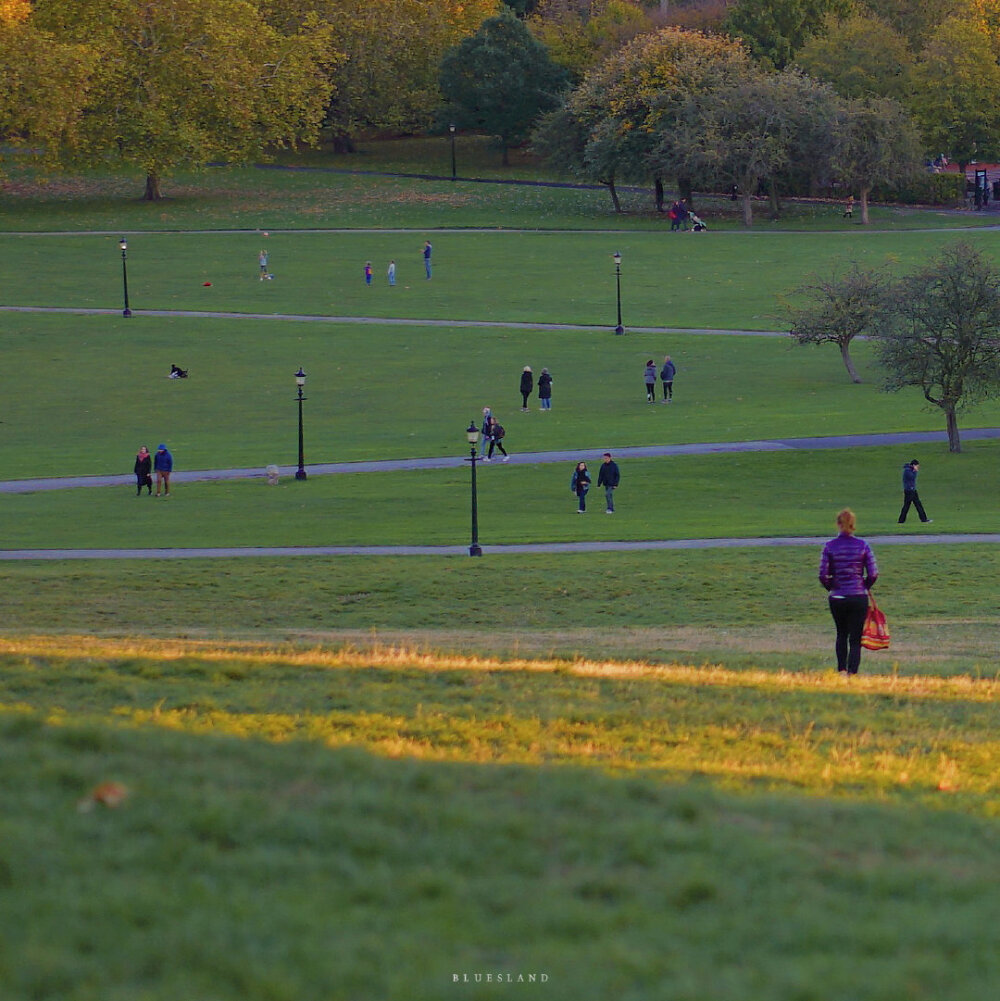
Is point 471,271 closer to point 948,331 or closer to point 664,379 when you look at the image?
point 664,379

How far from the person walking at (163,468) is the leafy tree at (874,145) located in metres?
58.5

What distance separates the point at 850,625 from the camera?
1307 centimetres

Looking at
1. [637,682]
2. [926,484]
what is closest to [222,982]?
[637,682]

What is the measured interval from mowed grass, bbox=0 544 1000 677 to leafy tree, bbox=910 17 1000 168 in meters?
74.5

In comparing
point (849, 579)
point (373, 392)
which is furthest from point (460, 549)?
point (373, 392)

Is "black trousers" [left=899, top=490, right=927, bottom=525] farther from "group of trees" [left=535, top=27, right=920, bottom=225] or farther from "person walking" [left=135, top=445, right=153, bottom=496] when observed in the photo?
"group of trees" [left=535, top=27, right=920, bottom=225]

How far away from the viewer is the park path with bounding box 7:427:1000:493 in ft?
115

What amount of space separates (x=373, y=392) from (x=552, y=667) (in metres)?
36.6

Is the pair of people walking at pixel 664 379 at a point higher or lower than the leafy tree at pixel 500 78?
lower

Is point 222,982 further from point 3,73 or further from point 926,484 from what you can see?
point 3,73

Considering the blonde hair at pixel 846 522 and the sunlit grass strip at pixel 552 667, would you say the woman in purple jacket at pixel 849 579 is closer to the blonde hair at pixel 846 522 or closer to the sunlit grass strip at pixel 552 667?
the blonde hair at pixel 846 522

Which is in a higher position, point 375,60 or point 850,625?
point 375,60

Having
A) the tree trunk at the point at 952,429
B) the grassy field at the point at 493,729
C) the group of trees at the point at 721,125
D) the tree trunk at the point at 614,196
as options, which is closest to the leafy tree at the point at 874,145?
the group of trees at the point at 721,125

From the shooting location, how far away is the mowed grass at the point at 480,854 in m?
5.51
